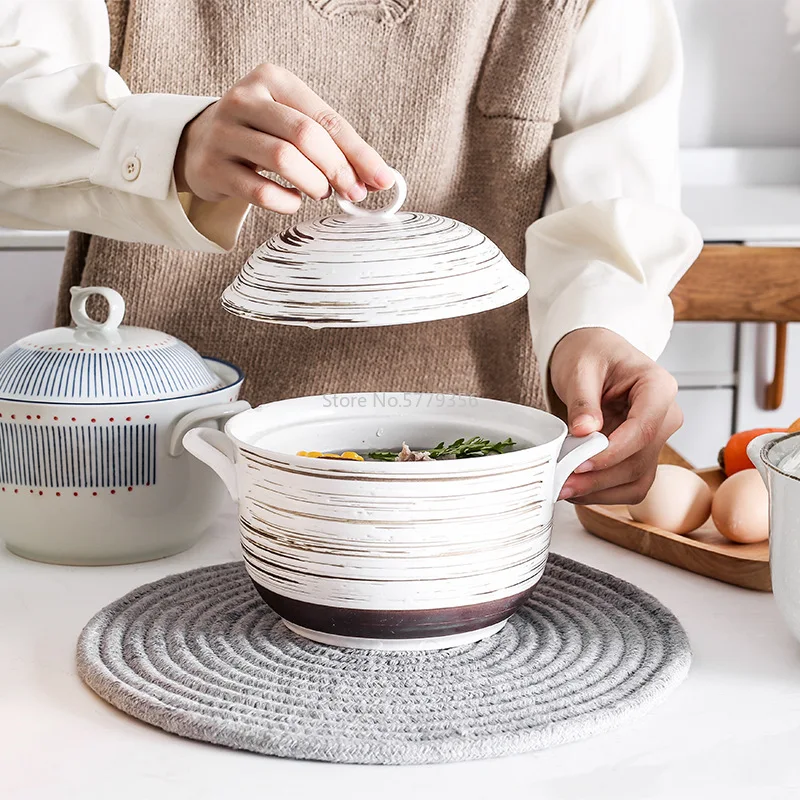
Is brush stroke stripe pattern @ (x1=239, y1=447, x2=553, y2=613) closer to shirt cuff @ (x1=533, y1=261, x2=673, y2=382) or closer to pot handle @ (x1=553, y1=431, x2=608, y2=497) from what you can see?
pot handle @ (x1=553, y1=431, x2=608, y2=497)

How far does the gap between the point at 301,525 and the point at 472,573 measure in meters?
0.10

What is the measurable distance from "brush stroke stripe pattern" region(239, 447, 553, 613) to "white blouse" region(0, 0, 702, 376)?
1.00ft

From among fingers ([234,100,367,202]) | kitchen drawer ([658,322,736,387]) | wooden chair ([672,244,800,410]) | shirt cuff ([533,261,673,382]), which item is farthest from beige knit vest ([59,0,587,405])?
kitchen drawer ([658,322,736,387])

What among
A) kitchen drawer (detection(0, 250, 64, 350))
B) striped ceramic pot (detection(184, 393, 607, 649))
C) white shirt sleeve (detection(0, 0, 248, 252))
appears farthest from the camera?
kitchen drawer (detection(0, 250, 64, 350))

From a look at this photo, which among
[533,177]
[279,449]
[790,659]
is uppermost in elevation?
[533,177]

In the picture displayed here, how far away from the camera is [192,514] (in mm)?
792

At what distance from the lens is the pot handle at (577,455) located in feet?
2.15

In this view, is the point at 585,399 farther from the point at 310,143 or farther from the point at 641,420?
the point at 310,143

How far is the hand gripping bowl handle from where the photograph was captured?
0.66 metres

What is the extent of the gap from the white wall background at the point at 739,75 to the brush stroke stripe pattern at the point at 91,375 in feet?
6.92

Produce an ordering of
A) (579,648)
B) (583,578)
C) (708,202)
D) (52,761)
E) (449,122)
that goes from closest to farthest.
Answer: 1. (52,761)
2. (579,648)
3. (583,578)
4. (449,122)
5. (708,202)

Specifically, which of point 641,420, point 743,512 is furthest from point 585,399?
point 743,512

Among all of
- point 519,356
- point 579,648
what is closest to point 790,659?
point 579,648

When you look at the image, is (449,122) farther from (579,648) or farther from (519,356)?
(579,648)
